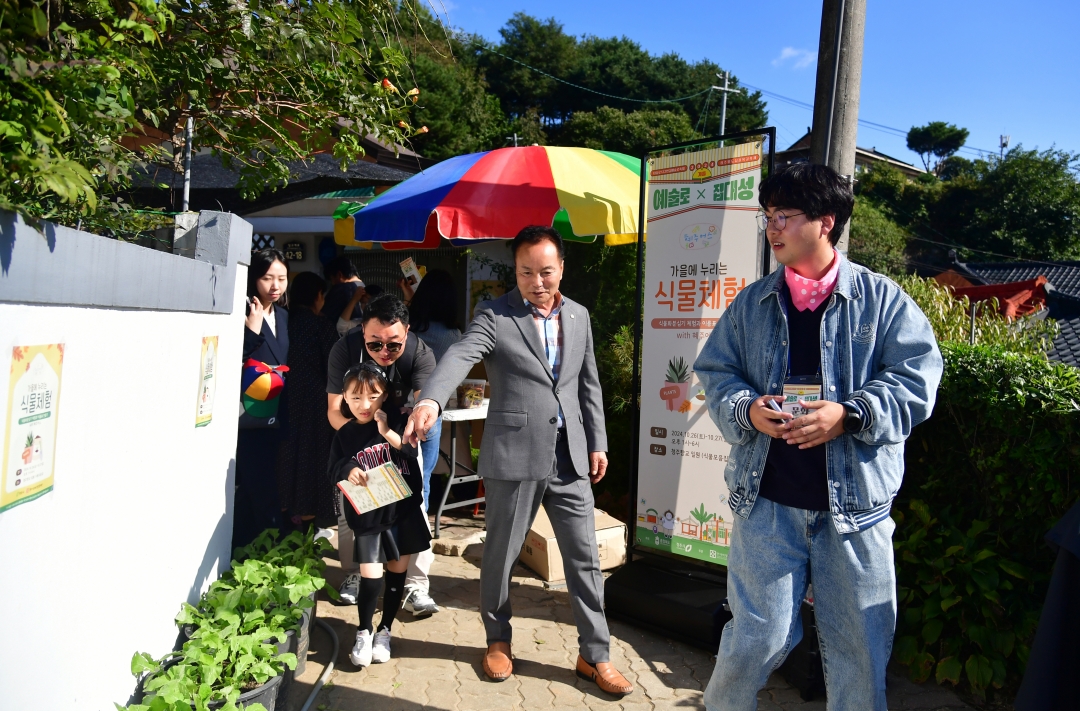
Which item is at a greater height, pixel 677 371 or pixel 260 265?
pixel 260 265

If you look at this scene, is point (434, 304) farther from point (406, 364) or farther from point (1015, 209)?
point (1015, 209)

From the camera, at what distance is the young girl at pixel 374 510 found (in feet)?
11.3

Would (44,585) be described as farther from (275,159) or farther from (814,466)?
(275,159)

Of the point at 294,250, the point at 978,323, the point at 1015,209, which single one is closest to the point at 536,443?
the point at 978,323

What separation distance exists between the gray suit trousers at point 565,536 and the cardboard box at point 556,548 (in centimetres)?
127

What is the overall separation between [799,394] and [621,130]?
3536 cm

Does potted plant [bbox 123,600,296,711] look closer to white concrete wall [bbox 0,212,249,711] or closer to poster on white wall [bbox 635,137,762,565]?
white concrete wall [bbox 0,212,249,711]

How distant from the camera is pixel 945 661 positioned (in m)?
3.25

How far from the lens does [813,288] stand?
235 cm

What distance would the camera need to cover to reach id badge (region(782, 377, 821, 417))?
2.17m

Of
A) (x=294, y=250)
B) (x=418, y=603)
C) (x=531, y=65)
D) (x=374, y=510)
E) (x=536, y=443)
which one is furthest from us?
(x=531, y=65)

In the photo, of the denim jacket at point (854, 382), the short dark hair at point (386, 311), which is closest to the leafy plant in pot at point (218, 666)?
the short dark hair at point (386, 311)

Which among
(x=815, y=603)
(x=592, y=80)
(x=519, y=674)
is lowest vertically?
(x=519, y=674)

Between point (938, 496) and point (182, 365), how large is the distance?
327cm
